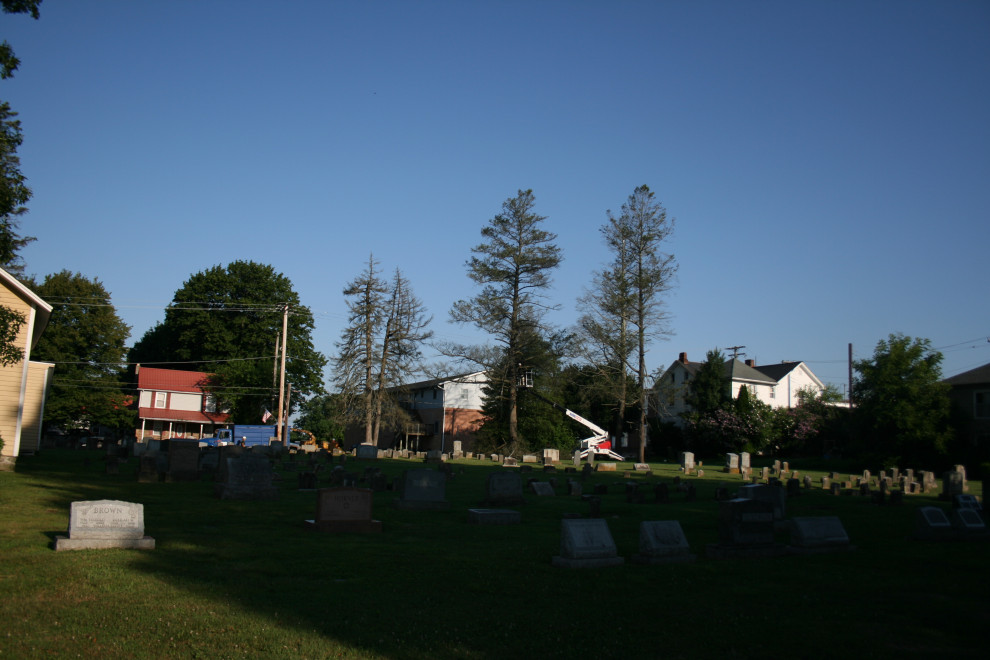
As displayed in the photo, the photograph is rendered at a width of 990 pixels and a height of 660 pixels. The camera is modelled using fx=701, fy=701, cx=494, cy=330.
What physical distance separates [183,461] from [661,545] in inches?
698

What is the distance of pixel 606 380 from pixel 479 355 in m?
8.78

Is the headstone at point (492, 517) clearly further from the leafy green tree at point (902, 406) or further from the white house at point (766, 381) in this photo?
the white house at point (766, 381)

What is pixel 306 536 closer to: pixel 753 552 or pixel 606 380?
pixel 753 552

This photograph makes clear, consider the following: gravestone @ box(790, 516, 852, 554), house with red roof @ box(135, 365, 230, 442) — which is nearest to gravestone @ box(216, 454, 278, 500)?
gravestone @ box(790, 516, 852, 554)

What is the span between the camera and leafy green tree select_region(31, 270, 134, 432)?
177ft

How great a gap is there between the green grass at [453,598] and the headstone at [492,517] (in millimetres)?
1093

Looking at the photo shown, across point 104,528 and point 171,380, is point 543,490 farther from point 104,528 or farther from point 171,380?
point 171,380

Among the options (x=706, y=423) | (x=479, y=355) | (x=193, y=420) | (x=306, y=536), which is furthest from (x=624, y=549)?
(x=193, y=420)

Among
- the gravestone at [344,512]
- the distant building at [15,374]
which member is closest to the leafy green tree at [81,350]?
the distant building at [15,374]

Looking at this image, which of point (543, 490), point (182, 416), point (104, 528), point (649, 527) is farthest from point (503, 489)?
point (182, 416)

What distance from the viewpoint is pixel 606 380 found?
156ft

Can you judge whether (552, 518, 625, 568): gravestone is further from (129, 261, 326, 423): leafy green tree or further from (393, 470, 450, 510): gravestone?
(129, 261, 326, 423): leafy green tree

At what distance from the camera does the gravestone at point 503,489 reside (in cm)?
1795

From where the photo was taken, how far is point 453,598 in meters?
8.20
